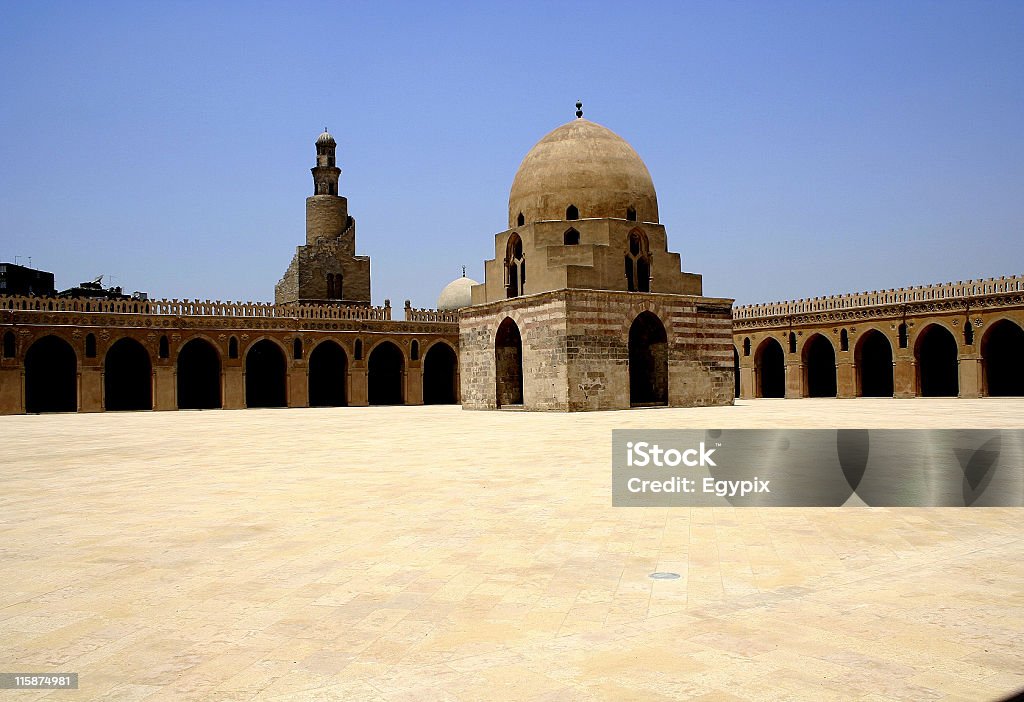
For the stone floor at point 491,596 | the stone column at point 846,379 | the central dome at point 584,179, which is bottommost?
the stone floor at point 491,596

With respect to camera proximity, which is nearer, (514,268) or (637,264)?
(637,264)

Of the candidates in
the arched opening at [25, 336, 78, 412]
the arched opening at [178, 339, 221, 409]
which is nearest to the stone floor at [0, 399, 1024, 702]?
the arched opening at [25, 336, 78, 412]

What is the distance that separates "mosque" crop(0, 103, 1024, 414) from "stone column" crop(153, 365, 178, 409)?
0.24 feet

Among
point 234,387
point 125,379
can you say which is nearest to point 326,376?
point 234,387

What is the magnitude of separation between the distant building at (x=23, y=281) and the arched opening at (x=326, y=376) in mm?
22667

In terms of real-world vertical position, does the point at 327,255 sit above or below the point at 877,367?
above

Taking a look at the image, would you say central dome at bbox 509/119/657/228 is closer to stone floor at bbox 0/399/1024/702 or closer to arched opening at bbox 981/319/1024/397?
arched opening at bbox 981/319/1024/397

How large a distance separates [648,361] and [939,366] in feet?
57.8

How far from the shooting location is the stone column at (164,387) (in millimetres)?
31734

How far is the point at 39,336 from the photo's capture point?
2977cm

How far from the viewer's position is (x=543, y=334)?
24531 mm

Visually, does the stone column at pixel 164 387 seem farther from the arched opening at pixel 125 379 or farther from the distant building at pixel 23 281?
the distant building at pixel 23 281

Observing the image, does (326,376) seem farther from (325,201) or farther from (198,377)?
(325,201)

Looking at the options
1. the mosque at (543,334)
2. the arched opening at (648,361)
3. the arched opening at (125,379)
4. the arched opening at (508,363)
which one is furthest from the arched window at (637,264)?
the arched opening at (125,379)
